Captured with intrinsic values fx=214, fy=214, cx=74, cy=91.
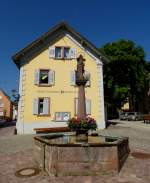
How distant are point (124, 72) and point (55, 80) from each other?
21609mm

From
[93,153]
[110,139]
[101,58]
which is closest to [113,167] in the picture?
[93,153]

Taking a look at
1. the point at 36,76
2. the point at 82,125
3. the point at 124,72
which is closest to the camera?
the point at 82,125

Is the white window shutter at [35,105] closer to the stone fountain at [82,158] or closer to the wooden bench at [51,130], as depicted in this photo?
the wooden bench at [51,130]

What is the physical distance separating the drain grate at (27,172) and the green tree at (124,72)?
30363mm

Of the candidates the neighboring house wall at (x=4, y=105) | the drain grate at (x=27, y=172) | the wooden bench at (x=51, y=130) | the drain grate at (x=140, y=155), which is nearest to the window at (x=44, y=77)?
the wooden bench at (x=51, y=130)

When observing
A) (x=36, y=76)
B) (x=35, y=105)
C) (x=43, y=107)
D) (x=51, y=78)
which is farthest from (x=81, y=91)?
(x=36, y=76)

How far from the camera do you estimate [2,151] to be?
11.0 m

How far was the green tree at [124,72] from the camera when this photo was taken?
3716 centimetres

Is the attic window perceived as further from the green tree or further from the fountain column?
the green tree

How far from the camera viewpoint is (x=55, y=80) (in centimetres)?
1992

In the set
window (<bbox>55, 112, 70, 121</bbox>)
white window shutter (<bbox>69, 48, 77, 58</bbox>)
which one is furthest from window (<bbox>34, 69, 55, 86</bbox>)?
window (<bbox>55, 112, 70, 121</bbox>)

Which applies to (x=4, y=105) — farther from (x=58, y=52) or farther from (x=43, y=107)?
(x=43, y=107)

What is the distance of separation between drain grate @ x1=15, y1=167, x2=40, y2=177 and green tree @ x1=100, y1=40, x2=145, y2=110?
30.4 m

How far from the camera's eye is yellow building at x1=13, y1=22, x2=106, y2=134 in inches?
754
